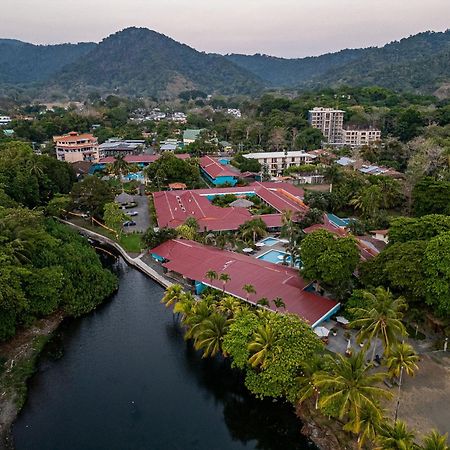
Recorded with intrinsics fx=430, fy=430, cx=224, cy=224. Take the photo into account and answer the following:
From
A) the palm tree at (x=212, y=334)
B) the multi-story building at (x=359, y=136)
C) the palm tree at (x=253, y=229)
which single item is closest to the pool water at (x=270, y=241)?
the palm tree at (x=253, y=229)

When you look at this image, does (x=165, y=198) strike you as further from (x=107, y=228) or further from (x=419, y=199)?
(x=419, y=199)

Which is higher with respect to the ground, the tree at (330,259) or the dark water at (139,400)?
the tree at (330,259)

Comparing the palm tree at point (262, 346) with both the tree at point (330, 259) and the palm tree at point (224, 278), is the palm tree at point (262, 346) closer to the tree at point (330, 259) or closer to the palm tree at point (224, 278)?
the tree at point (330, 259)

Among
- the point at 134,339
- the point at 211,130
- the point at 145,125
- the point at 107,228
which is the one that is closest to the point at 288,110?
the point at 211,130

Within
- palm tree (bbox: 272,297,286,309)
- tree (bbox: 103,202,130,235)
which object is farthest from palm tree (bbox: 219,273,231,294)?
tree (bbox: 103,202,130,235)

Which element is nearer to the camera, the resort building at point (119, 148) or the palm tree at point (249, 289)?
the palm tree at point (249, 289)

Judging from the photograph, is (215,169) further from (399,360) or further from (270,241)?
(399,360)

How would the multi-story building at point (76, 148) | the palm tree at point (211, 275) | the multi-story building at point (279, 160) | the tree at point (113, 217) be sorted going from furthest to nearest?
the multi-story building at point (76, 148), the multi-story building at point (279, 160), the tree at point (113, 217), the palm tree at point (211, 275)

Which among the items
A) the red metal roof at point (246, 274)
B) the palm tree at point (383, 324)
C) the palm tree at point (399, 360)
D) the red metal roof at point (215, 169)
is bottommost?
the red metal roof at point (215, 169)
